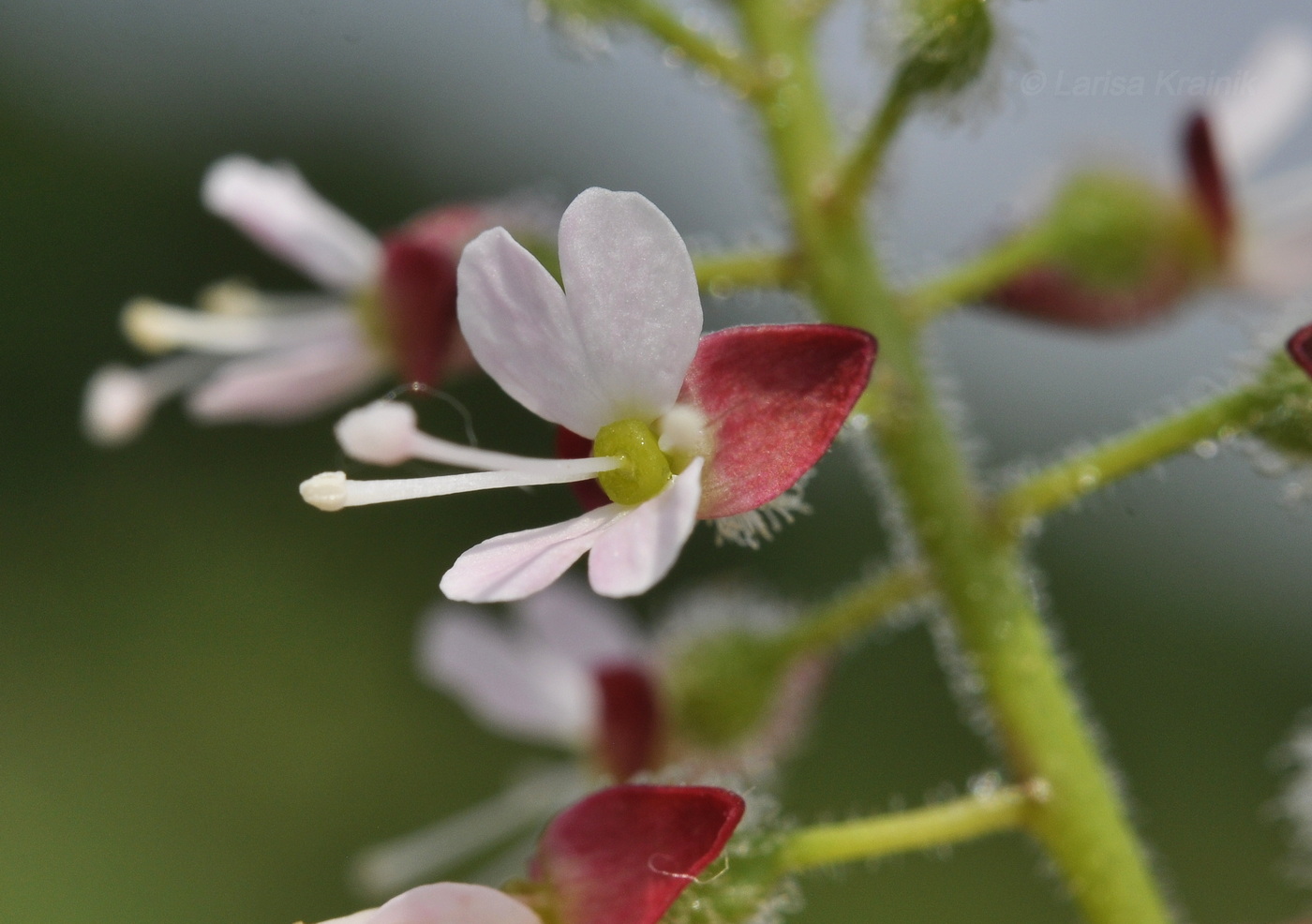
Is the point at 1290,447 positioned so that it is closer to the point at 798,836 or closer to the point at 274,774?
the point at 798,836

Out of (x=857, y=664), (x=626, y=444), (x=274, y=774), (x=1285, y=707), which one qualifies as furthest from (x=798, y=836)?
(x=1285, y=707)

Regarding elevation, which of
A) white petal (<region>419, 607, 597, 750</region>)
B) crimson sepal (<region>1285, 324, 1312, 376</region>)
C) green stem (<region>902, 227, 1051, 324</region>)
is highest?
crimson sepal (<region>1285, 324, 1312, 376</region>)

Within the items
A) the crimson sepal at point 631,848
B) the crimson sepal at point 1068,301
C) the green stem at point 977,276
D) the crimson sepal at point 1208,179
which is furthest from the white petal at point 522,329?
the crimson sepal at point 1208,179

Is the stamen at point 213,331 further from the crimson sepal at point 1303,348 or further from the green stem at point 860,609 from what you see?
the crimson sepal at point 1303,348

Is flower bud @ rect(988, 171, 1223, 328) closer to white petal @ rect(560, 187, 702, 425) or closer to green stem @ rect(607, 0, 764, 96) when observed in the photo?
green stem @ rect(607, 0, 764, 96)

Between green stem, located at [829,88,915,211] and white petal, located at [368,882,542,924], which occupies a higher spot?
green stem, located at [829,88,915,211]

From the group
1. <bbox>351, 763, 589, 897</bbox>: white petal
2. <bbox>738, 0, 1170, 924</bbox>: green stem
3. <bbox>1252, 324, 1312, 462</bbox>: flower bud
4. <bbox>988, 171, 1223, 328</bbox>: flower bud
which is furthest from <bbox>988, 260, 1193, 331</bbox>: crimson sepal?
<bbox>351, 763, 589, 897</bbox>: white petal

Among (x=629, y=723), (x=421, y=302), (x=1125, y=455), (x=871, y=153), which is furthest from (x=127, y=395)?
(x=1125, y=455)

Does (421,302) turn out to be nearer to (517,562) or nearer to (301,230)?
(301,230)
